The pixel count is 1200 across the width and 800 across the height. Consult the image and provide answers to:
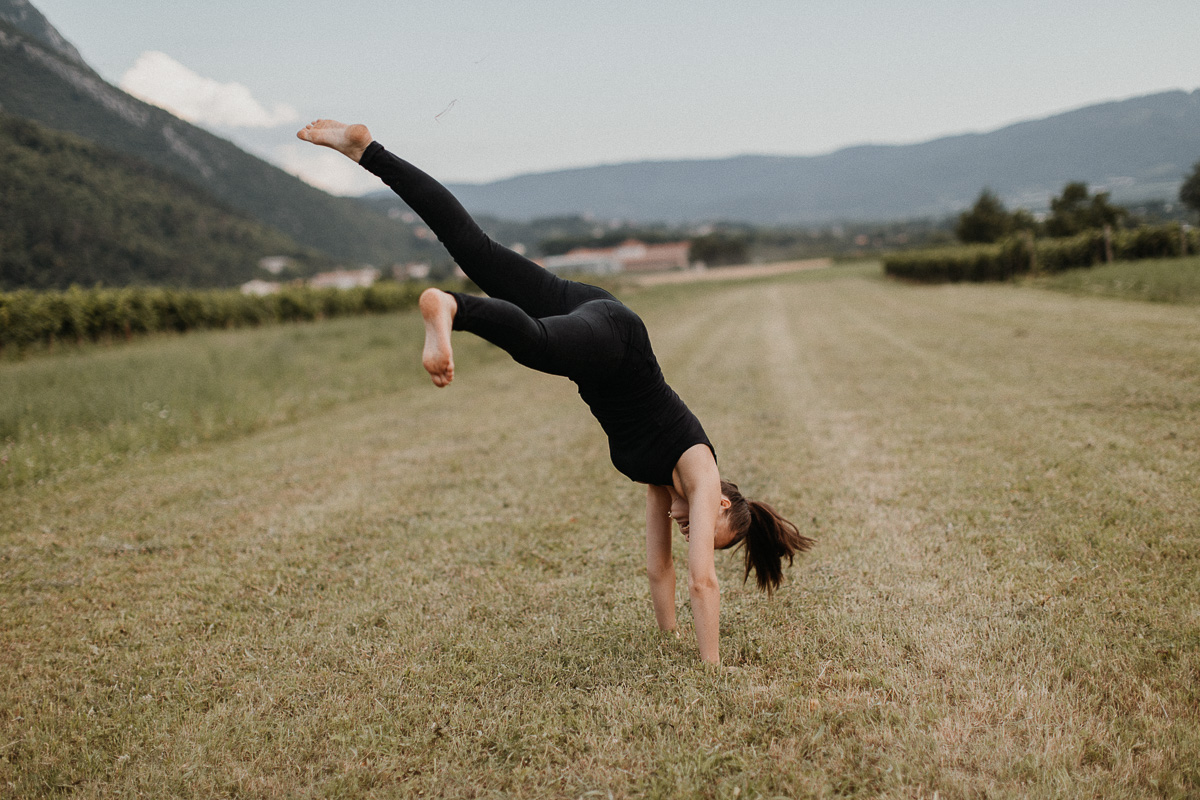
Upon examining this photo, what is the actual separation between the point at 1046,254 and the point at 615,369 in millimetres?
36306

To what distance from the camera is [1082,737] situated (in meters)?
2.85

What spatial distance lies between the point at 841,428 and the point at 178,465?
30.3ft

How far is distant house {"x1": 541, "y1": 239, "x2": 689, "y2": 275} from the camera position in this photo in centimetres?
11775

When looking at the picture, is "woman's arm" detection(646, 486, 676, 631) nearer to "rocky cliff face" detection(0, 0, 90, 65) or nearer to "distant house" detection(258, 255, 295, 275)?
"rocky cliff face" detection(0, 0, 90, 65)

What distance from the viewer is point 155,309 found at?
1072 inches

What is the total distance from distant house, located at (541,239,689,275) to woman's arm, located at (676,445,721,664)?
10785 cm

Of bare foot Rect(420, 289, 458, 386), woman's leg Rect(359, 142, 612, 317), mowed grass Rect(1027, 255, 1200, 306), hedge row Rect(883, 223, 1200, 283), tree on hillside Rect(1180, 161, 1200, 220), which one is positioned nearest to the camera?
bare foot Rect(420, 289, 458, 386)

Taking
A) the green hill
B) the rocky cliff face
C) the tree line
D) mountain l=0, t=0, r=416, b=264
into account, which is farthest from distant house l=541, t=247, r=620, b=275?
the rocky cliff face

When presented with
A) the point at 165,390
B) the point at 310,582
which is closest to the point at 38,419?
the point at 165,390

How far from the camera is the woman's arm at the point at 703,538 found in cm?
339

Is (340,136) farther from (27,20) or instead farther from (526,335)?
(27,20)

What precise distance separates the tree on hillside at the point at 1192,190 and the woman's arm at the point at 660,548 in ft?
155

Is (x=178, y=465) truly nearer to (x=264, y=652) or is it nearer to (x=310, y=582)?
(x=310, y=582)

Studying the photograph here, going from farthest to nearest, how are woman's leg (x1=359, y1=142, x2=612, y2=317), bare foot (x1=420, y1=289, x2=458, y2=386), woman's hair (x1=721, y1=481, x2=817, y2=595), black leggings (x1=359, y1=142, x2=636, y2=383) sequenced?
1. woman's hair (x1=721, y1=481, x2=817, y2=595)
2. woman's leg (x1=359, y1=142, x2=612, y2=317)
3. black leggings (x1=359, y1=142, x2=636, y2=383)
4. bare foot (x1=420, y1=289, x2=458, y2=386)
